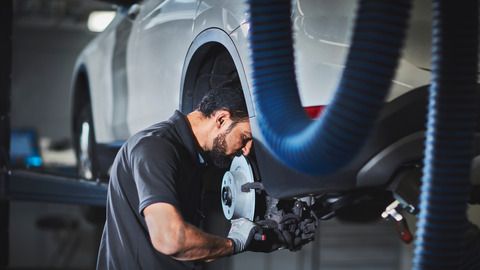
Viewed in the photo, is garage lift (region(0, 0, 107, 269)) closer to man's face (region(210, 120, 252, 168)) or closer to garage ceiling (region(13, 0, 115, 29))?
man's face (region(210, 120, 252, 168))

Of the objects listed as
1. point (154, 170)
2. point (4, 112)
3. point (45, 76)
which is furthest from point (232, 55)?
point (45, 76)

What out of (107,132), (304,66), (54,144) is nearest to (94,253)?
(54,144)

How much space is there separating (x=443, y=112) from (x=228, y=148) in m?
0.94

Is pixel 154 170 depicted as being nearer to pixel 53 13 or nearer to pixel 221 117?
pixel 221 117

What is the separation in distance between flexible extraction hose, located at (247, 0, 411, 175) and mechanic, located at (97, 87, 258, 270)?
0.53 m

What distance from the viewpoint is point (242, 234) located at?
2.30 metres

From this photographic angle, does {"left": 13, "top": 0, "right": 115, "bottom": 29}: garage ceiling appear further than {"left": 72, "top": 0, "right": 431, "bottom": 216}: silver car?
Yes

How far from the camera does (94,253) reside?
9.48 metres

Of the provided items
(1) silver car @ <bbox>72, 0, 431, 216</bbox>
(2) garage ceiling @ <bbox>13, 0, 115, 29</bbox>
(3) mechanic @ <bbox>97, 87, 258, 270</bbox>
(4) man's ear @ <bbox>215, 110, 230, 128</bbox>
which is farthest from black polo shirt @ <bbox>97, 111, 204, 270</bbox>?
(2) garage ceiling @ <bbox>13, 0, 115, 29</bbox>

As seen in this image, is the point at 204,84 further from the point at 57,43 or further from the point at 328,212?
the point at 57,43

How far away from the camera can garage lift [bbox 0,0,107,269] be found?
11.6 feet

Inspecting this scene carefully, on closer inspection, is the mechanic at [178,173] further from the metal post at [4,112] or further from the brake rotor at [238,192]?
the metal post at [4,112]

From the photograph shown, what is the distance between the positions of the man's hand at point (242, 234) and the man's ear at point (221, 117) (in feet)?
1.15

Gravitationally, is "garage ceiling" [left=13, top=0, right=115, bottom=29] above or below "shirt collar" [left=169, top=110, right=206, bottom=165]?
above
